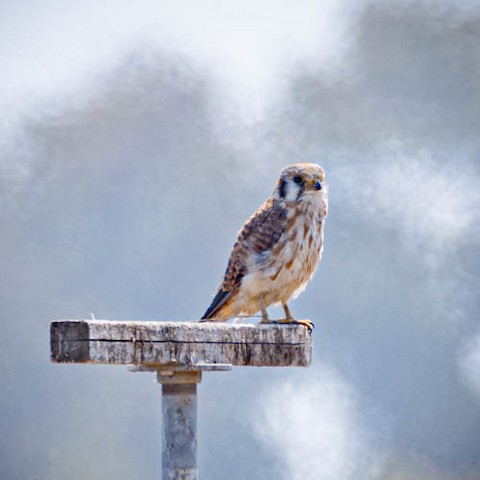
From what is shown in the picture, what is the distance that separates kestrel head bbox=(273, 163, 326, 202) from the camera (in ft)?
21.3

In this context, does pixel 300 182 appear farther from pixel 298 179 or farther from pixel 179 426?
pixel 179 426

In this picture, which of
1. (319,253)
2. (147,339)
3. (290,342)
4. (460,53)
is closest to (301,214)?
(319,253)

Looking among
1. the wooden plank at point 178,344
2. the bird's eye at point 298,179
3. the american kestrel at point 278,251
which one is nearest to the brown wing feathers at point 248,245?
the american kestrel at point 278,251

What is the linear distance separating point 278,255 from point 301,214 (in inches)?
11.1

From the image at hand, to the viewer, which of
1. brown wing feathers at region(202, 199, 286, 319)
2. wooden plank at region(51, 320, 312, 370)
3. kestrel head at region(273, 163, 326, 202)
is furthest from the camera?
kestrel head at region(273, 163, 326, 202)

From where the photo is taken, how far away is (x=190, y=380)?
4.46 meters

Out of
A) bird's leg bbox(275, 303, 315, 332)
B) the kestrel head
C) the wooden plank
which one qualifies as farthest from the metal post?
the kestrel head

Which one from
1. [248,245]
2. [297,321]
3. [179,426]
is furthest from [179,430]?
[248,245]

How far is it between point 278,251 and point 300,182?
43 centimetres

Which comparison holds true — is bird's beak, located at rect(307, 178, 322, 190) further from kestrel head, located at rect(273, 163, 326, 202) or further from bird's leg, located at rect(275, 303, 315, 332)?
bird's leg, located at rect(275, 303, 315, 332)

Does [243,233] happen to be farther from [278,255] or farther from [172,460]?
[172,460]

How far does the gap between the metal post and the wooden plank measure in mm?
110

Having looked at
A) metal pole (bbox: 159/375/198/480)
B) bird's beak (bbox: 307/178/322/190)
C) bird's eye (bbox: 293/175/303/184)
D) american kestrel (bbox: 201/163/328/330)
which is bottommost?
metal pole (bbox: 159/375/198/480)

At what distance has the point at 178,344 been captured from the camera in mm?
4336
